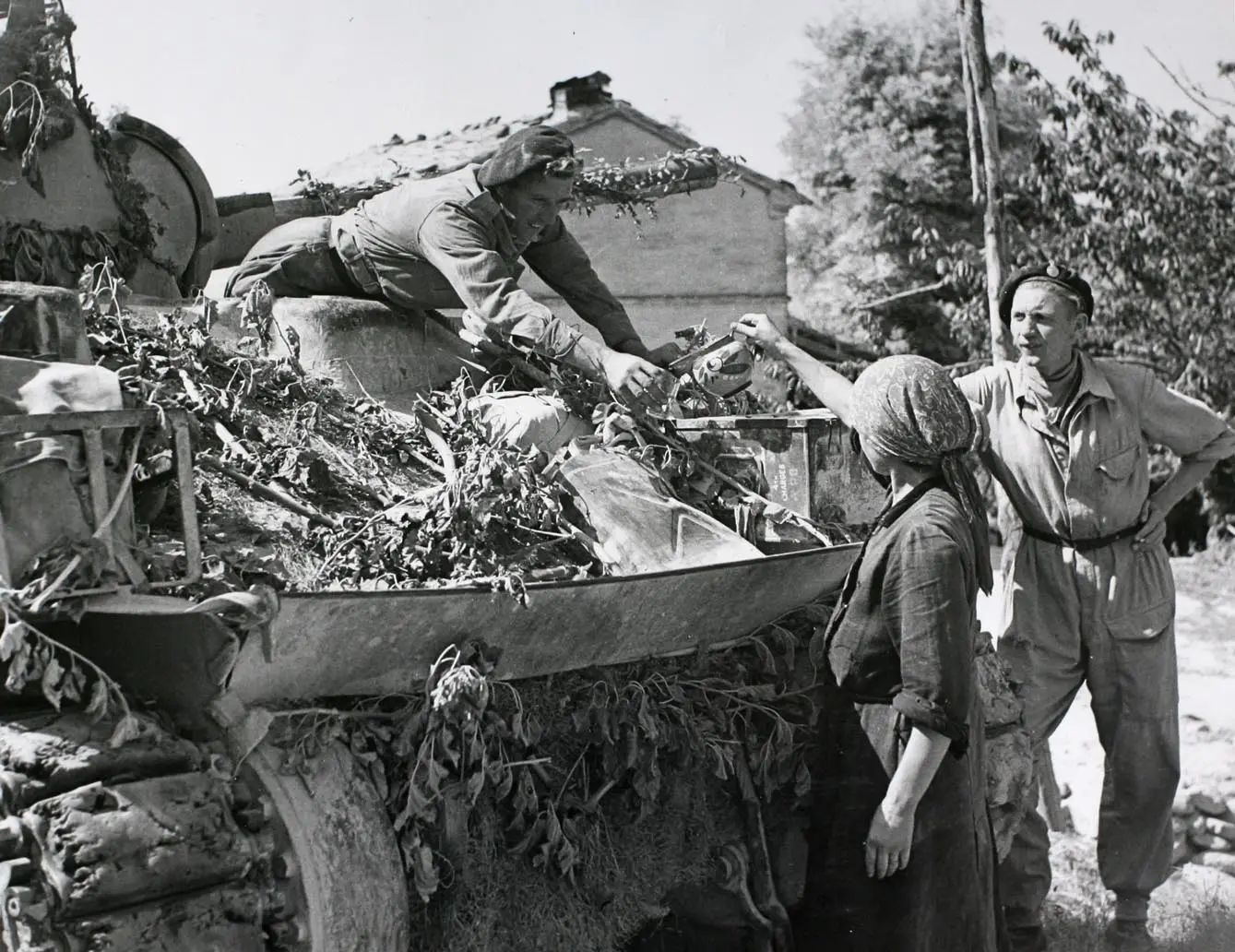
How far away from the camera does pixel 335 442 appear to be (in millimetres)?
4461

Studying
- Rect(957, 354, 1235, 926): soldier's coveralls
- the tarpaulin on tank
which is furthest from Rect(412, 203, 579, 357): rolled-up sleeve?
the tarpaulin on tank

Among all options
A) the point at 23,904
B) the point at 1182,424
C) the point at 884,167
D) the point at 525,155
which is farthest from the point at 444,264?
the point at 884,167

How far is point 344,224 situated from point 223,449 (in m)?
1.50

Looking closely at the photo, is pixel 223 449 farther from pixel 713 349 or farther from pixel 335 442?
pixel 713 349

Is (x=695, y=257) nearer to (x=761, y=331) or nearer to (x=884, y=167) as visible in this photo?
(x=884, y=167)

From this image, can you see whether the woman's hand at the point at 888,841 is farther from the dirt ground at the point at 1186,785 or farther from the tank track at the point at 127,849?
the dirt ground at the point at 1186,785

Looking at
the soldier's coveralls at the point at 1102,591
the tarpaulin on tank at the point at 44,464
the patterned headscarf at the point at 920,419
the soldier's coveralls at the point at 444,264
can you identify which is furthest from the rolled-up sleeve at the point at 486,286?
the tarpaulin on tank at the point at 44,464

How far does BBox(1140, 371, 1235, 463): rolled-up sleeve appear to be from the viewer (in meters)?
4.83

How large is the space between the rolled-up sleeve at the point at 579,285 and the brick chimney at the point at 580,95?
1466 centimetres

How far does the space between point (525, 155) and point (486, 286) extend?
470mm

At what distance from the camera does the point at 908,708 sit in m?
3.29

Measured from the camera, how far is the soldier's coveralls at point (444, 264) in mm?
4938

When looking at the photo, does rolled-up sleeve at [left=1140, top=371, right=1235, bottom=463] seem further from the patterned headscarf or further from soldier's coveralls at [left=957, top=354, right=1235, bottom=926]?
the patterned headscarf

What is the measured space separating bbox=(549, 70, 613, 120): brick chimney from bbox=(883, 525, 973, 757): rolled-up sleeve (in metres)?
17.2
